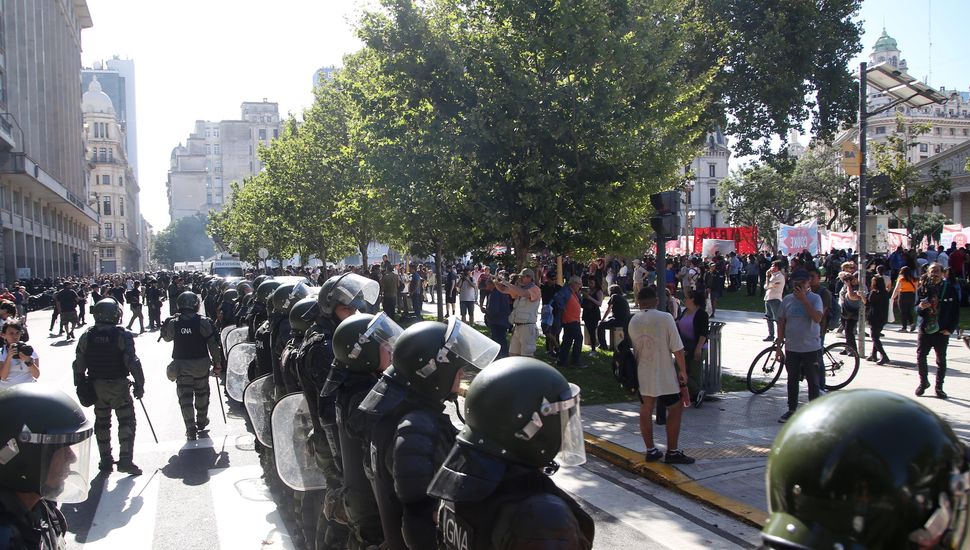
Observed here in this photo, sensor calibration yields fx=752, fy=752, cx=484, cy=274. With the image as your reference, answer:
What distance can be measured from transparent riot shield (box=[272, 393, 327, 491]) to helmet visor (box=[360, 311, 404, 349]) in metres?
1.10

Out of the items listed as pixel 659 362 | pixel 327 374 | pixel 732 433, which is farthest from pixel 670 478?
pixel 327 374

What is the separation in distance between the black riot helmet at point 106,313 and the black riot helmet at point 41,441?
5.64 metres

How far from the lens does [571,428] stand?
2.71 metres

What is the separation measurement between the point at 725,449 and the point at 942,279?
441 centimetres

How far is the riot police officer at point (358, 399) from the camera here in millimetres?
3643

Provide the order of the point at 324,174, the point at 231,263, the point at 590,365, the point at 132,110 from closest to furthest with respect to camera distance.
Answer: the point at 590,365, the point at 324,174, the point at 231,263, the point at 132,110

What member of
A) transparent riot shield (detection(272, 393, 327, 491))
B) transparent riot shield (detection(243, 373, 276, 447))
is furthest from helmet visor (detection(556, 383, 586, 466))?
transparent riot shield (detection(243, 373, 276, 447))

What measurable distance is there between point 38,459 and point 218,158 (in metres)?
149

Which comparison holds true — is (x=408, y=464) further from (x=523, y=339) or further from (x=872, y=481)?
(x=523, y=339)

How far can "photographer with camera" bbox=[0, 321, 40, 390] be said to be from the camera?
7.17 meters

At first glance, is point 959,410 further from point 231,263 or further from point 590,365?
point 231,263

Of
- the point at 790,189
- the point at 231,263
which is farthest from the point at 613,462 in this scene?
the point at 790,189

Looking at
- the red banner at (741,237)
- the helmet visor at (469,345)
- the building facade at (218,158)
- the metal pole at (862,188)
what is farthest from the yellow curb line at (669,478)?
the building facade at (218,158)

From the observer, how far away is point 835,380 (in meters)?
10.6
